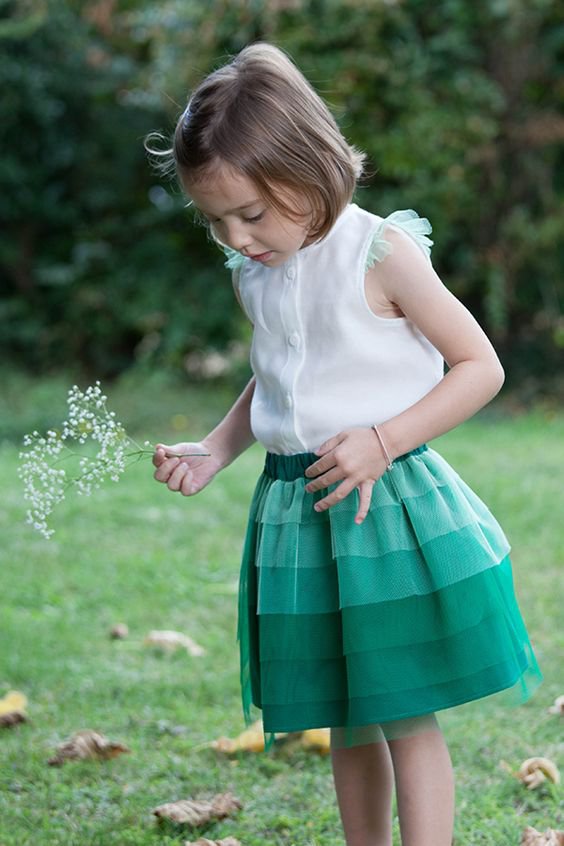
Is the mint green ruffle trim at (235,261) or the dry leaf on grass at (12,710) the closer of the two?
the mint green ruffle trim at (235,261)

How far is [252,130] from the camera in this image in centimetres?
A: 174

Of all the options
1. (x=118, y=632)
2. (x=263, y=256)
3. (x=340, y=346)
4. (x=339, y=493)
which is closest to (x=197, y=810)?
(x=339, y=493)

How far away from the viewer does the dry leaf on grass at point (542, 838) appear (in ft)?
6.58

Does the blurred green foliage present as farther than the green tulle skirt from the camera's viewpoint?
Yes

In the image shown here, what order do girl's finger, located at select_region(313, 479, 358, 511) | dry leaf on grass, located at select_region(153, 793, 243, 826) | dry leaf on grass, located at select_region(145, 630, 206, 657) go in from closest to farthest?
girl's finger, located at select_region(313, 479, 358, 511) → dry leaf on grass, located at select_region(153, 793, 243, 826) → dry leaf on grass, located at select_region(145, 630, 206, 657)

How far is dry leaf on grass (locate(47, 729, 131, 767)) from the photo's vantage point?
2.54 metres

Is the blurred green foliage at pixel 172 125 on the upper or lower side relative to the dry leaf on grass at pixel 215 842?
upper

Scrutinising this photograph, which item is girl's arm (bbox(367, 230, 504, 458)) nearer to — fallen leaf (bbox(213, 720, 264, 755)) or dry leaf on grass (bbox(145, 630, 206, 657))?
fallen leaf (bbox(213, 720, 264, 755))

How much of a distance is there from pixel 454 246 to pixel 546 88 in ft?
3.91

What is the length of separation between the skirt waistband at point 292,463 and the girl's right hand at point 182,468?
14 cm

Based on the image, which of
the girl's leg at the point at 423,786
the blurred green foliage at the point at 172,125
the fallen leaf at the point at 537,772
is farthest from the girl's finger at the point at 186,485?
the blurred green foliage at the point at 172,125

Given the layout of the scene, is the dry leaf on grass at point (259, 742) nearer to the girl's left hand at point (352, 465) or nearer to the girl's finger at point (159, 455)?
the girl's finger at point (159, 455)

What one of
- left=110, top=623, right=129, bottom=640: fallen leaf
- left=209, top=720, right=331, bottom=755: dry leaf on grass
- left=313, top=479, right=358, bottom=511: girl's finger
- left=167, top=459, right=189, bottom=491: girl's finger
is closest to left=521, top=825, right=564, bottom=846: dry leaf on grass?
left=209, top=720, right=331, bottom=755: dry leaf on grass

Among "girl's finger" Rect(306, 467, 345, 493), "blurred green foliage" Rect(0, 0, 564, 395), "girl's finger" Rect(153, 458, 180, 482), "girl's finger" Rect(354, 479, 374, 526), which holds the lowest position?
"girl's finger" Rect(354, 479, 374, 526)
